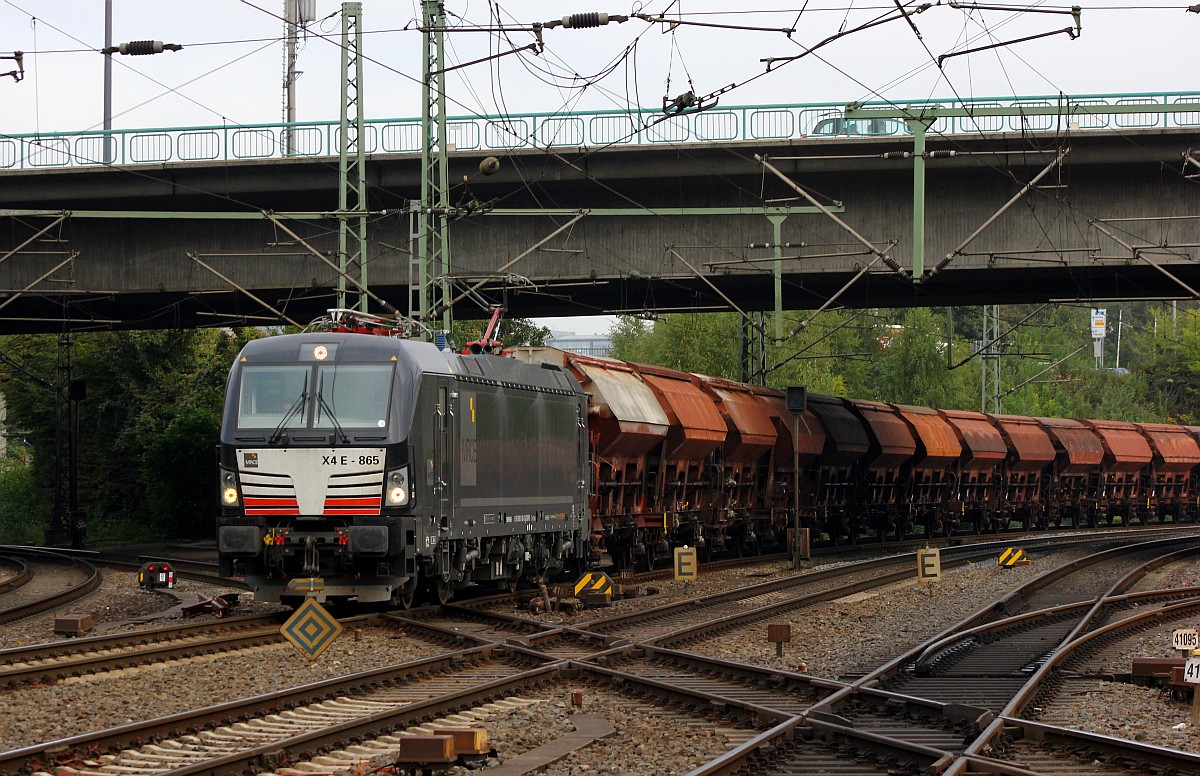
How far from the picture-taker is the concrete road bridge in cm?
3041

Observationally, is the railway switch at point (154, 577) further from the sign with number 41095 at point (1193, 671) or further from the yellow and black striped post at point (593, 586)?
the sign with number 41095 at point (1193, 671)

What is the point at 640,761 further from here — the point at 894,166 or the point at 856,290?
the point at 856,290

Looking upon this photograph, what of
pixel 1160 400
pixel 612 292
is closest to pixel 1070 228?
pixel 612 292

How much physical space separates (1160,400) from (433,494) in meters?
104

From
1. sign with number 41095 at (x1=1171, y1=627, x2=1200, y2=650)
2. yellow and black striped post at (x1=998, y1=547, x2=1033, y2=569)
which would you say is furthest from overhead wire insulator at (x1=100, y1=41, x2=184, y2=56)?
yellow and black striped post at (x1=998, y1=547, x2=1033, y2=569)

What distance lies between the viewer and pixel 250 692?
1167 centimetres

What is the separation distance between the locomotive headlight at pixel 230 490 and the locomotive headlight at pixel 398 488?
1753 millimetres

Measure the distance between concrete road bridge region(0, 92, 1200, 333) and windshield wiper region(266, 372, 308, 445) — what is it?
13.2 m

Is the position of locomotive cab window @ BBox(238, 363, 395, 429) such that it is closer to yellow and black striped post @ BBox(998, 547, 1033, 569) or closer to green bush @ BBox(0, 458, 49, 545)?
yellow and black striped post @ BBox(998, 547, 1033, 569)

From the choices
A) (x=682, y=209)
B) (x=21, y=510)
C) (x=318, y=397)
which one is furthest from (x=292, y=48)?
(x=318, y=397)

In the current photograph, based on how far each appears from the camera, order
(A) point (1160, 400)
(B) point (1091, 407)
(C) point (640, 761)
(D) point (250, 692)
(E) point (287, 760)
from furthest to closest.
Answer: (A) point (1160, 400), (B) point (1091, 407), (D) point (250, 692), (C) point (640, 761), (E) point (287, 760)

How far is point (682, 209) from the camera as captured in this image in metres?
32.2

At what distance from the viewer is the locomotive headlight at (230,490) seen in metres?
16.4

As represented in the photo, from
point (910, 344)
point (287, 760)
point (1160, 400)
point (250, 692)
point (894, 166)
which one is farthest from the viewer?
point (1160, 400)
